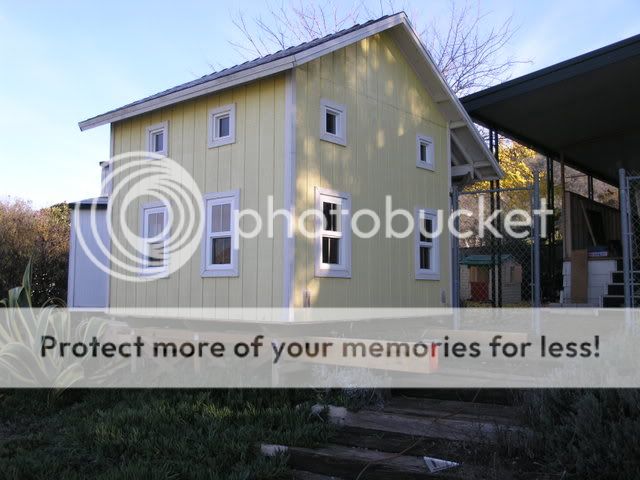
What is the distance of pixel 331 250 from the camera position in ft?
29.4

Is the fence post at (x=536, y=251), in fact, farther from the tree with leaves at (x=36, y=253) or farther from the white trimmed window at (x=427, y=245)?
the tree with leaves at (x=36, y=253)

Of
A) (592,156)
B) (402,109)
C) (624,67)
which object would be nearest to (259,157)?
(402,109)

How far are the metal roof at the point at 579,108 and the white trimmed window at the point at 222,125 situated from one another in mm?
4634

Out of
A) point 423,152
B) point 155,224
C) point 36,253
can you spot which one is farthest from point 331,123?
point 36,253

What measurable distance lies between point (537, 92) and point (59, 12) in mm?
8809

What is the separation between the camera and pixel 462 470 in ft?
14.4

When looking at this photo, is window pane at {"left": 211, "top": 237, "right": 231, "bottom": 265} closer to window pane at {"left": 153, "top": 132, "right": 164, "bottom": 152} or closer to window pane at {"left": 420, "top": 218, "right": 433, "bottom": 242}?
window pane at {"left": 153, "top": 132, "right": 164, "bottom": 152}

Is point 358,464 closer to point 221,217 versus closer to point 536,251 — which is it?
point 536,251

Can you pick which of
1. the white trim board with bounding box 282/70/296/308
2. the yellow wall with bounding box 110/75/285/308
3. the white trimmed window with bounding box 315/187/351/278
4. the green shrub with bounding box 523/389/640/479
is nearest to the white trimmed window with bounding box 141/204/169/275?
the yellow wall with bounding box 110/75/285/308

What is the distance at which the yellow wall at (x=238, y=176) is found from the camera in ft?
27.6

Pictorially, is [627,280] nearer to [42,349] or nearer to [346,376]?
[346,376]

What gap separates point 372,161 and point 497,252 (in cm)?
370

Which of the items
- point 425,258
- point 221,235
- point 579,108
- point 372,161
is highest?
point 579,108

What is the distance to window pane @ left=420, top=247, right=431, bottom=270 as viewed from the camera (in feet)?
34.8
